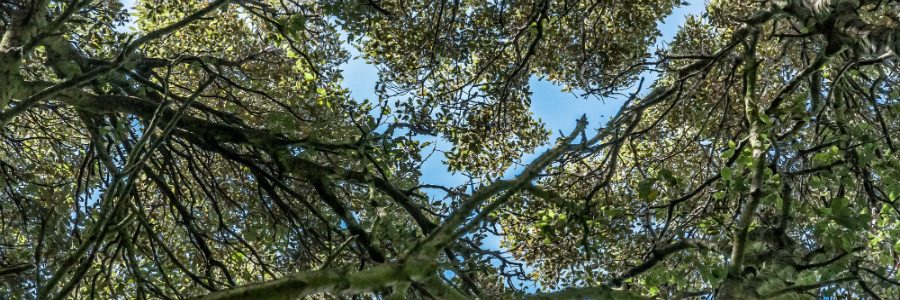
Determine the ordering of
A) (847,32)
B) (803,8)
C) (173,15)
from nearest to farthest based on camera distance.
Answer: (847,32)
(803,8)
(173,15)

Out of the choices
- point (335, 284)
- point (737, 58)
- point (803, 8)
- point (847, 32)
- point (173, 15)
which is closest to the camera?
point (335, 284)

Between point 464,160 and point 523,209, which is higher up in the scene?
point 464,160

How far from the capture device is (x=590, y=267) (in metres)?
7.35

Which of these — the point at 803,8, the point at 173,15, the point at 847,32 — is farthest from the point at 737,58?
the point at 173,15

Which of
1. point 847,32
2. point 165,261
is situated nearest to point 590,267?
point 847,32

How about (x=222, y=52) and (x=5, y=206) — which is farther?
(x=222, y=52)

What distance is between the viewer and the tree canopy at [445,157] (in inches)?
145

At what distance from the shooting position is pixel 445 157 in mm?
8852

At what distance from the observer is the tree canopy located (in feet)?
12.1

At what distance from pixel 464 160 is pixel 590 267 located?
7.58 feet

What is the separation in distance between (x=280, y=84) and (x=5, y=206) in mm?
3237

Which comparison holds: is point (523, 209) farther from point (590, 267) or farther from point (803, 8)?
point (803, 8)

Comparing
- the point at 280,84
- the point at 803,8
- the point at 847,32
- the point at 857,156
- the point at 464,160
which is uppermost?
the point at 280,84

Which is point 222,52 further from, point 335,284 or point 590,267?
point 335,284
